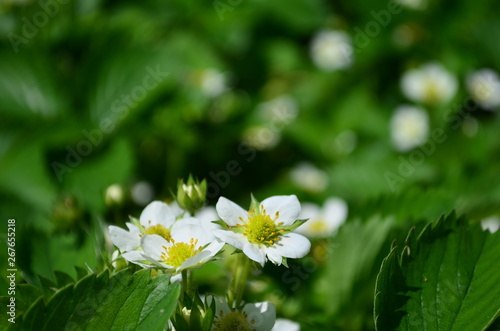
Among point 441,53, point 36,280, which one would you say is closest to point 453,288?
point 36,280

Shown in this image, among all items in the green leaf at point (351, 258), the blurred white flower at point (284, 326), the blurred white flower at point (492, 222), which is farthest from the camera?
the blurred white flower at point (492, 222)

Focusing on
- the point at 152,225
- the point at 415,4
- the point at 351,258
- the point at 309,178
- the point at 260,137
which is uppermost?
the point at 152,225

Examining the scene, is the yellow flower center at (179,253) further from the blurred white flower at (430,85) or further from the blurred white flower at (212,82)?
the blurred white flower at (430,85)

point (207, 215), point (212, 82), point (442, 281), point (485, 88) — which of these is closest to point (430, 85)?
point (485, 88)

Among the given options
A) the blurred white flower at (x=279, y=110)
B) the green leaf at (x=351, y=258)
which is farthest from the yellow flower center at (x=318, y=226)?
the blurred white flower at (x=279, y=110)

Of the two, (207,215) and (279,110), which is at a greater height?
(207,215)

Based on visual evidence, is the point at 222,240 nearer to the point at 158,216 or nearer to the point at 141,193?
the point at 158,216

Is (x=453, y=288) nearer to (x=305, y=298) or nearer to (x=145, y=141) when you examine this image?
(x=305, y=298)
